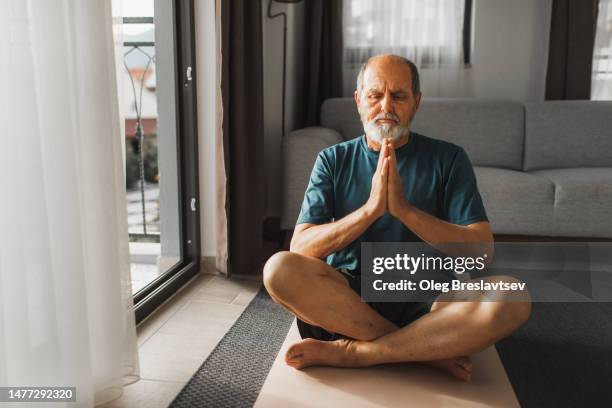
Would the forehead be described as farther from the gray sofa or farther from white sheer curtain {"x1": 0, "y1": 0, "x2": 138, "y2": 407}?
the gray sofa

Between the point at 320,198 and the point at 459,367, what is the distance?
62 centimetres

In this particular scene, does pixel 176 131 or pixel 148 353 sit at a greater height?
pixel 176 131

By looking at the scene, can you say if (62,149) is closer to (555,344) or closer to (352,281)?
(352,281)

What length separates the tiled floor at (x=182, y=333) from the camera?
163 cm

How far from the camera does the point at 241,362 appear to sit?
1.81m

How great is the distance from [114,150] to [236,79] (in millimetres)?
1159

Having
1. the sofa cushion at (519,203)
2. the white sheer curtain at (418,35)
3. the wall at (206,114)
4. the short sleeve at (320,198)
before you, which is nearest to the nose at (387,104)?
the short sleeve at (320,198)

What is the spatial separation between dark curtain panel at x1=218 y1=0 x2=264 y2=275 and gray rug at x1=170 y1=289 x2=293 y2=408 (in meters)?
0.44

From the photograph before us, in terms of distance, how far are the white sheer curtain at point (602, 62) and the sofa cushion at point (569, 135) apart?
0.44 metres

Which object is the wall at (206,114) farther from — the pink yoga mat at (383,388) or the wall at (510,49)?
the wall at (510,49)

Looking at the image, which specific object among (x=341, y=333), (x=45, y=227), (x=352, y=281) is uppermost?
(x=45, y=227)

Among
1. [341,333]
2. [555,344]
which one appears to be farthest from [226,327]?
[555,344]

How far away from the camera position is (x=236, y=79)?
2.53m

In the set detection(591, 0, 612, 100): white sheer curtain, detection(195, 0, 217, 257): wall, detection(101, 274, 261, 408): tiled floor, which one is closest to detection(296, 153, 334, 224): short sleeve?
detection(101, 274, 261, 408): tiled floor
